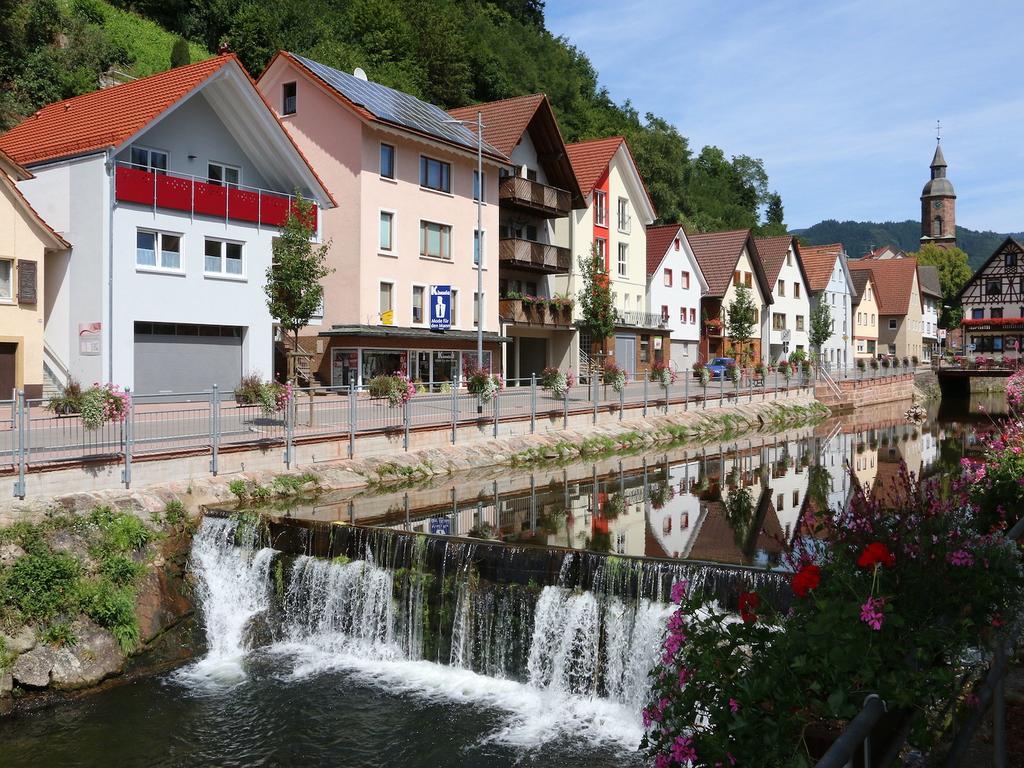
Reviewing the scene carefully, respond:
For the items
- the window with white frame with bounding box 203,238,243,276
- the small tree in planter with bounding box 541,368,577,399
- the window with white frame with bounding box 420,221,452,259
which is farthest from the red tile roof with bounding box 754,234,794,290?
the window with white frame with bounding box 203,238,243,276

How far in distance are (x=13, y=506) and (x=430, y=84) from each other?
204 ft

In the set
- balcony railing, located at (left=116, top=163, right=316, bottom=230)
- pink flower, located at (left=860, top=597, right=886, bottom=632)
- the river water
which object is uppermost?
balcony railing, located at (left=116, top=163, right=316, bottom=230)

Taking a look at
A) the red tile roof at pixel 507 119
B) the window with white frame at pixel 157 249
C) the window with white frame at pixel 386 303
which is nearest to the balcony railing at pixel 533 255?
the red tile roof at pixel 507 119

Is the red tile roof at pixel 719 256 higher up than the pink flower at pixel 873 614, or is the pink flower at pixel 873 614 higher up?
the red tile roof at pixel 719 256

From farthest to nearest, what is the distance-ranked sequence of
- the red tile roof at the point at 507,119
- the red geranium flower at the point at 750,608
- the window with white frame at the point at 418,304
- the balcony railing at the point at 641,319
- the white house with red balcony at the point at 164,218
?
1. the balcony railing at the point at 641,319
2. the red tile roof at the point at 507,119
3. the window with white frame at the point at 418,304
4. the white house with red balcony at the point at 164,218
5. the red geranium flower at the point at 750,608

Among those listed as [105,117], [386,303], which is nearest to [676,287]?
[386,303]

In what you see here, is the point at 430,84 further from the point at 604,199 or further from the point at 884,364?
the point at 884,364

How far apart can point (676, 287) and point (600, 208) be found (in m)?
11.0

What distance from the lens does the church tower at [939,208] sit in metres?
146

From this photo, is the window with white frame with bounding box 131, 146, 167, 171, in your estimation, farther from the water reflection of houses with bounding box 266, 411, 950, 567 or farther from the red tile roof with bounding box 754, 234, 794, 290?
the red tile roof with bounding box 754, 234, 794, 290

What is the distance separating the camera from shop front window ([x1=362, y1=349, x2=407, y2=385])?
115ft

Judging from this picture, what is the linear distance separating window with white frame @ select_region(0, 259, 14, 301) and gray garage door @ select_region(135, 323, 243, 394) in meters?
3.70

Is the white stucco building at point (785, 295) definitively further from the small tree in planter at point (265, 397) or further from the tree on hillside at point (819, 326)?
the small tree in planter at point (265, 397)

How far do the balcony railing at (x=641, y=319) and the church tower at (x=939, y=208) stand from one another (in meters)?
108
